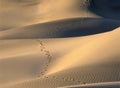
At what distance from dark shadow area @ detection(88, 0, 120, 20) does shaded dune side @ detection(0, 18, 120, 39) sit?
5.08ft

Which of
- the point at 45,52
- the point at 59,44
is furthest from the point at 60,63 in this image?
the point at 59,44

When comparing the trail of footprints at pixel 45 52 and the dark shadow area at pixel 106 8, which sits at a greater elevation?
the dark shadow area at pixel 106 8

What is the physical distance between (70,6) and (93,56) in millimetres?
6557

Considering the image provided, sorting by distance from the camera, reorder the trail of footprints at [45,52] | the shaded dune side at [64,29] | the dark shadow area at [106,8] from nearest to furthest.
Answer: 1. the trail of footprints at [45,52]
2. the shaded dune side at [64,29]
3. the dark shadow area at [106,8]

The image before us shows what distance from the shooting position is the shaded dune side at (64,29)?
36.0ft

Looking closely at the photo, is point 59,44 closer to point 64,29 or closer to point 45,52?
point 45,52

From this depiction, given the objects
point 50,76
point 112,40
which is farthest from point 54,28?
point 50,76

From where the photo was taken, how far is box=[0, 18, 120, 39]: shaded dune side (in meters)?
11.0

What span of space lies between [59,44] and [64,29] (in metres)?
2.10

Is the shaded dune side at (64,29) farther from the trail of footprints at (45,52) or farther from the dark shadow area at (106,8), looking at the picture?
the dark shadow area at (106,8)

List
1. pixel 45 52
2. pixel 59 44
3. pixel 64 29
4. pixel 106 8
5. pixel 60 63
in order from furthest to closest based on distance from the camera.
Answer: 1. pixel 106 8
2. pixel 64 29
3. pixel 59 44
4. pixel 45 52
5. pixel 60 63

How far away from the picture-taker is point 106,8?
1423 centimetres

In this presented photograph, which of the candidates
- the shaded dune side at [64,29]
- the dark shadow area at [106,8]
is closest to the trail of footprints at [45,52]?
the shaded dune side at [64,29]

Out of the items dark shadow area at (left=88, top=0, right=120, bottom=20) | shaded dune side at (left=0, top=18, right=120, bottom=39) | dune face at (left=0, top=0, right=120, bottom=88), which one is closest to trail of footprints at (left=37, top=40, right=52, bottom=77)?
dune face at (left=0, top=0, right=120, bottom=88)
